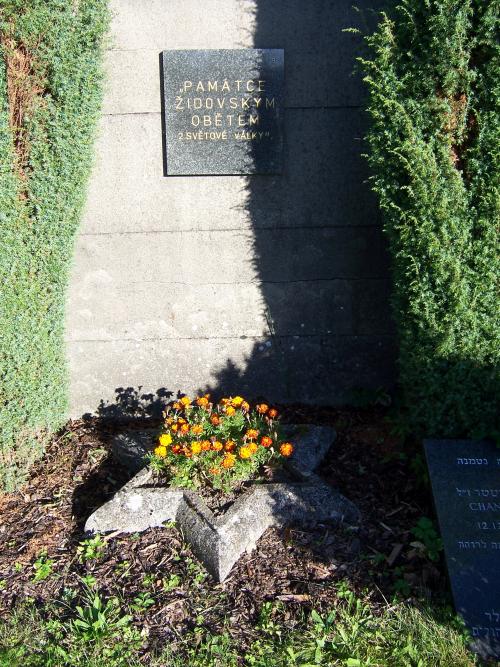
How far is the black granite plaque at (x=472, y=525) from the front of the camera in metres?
2.50

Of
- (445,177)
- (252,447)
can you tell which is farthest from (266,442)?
(445,177)

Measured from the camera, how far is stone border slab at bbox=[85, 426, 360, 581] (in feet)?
9.41

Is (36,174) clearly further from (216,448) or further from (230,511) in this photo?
(230,511)

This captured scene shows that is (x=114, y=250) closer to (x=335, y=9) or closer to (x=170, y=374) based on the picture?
(x=170, y=374)

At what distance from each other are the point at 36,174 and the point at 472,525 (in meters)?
2.98

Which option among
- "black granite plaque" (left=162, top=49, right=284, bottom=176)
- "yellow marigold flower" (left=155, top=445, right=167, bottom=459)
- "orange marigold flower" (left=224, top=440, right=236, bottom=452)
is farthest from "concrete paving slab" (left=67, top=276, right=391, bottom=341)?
"yellow marigold flower" (left=155, top=445, right=167, bottom=459)

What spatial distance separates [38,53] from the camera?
10.6ft

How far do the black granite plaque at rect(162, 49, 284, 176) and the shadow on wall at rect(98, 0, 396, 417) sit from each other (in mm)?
82

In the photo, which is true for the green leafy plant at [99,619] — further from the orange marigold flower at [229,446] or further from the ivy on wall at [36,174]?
the ivy on wall at [36,174]

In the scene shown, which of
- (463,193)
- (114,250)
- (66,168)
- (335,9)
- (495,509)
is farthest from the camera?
(114,250)

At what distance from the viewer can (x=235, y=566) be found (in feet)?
9.41

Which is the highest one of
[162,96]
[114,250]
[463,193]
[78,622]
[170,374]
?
[162,96]

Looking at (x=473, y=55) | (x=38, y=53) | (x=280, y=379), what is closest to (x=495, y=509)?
(x=280, y=379)

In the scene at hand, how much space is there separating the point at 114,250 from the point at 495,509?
285 centimetres
